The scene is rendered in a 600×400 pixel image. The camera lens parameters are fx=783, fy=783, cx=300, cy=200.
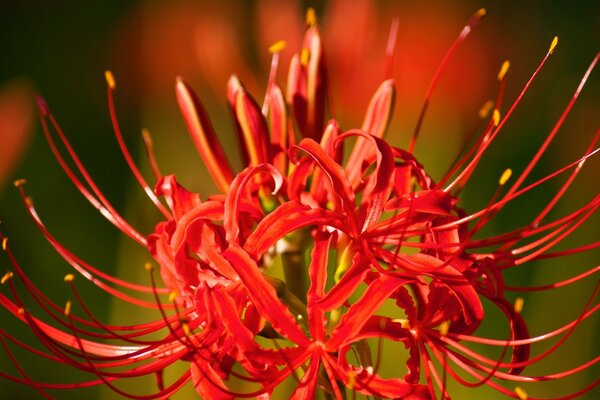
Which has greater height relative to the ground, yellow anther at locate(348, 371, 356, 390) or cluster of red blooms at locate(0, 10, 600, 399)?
cluster of red blooms at locate(0, 10, 600, 399)

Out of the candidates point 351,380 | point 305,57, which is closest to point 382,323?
point 351,380

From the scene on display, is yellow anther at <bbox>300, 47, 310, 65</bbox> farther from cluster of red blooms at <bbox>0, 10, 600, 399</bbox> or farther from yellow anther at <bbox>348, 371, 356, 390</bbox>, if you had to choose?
yellow anther at <bbox>348, 371, 356, 390</bbox>

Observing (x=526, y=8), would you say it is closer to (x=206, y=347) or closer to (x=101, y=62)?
(x=101, y=62)

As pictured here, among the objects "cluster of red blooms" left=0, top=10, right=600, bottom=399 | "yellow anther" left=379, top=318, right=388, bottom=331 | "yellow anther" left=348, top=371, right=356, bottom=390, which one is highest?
"cluster of red blooms" left=0, top=10, right=600, bottom=399

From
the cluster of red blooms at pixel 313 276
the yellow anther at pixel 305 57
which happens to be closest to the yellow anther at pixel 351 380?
the cluster of red blooms at pixel 313 276

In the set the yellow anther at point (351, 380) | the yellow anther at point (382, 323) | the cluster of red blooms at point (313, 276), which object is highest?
the cluster of red blooms at point (313, 276)

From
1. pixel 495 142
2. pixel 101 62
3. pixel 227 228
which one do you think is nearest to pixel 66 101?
pixel 101 62

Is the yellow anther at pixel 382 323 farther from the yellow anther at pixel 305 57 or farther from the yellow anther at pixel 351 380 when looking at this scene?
the yellow anther at pixel 305 57

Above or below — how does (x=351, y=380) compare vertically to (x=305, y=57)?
below

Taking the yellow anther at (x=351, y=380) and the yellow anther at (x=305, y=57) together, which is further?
the yellow anther at (x=305, y=57)

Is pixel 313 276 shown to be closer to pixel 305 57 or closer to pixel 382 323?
pixel 382 323

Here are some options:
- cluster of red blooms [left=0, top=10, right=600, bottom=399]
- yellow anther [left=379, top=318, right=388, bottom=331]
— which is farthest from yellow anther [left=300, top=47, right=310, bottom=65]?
yellow anther [left=379, top=318, right=388, bottom=331]
